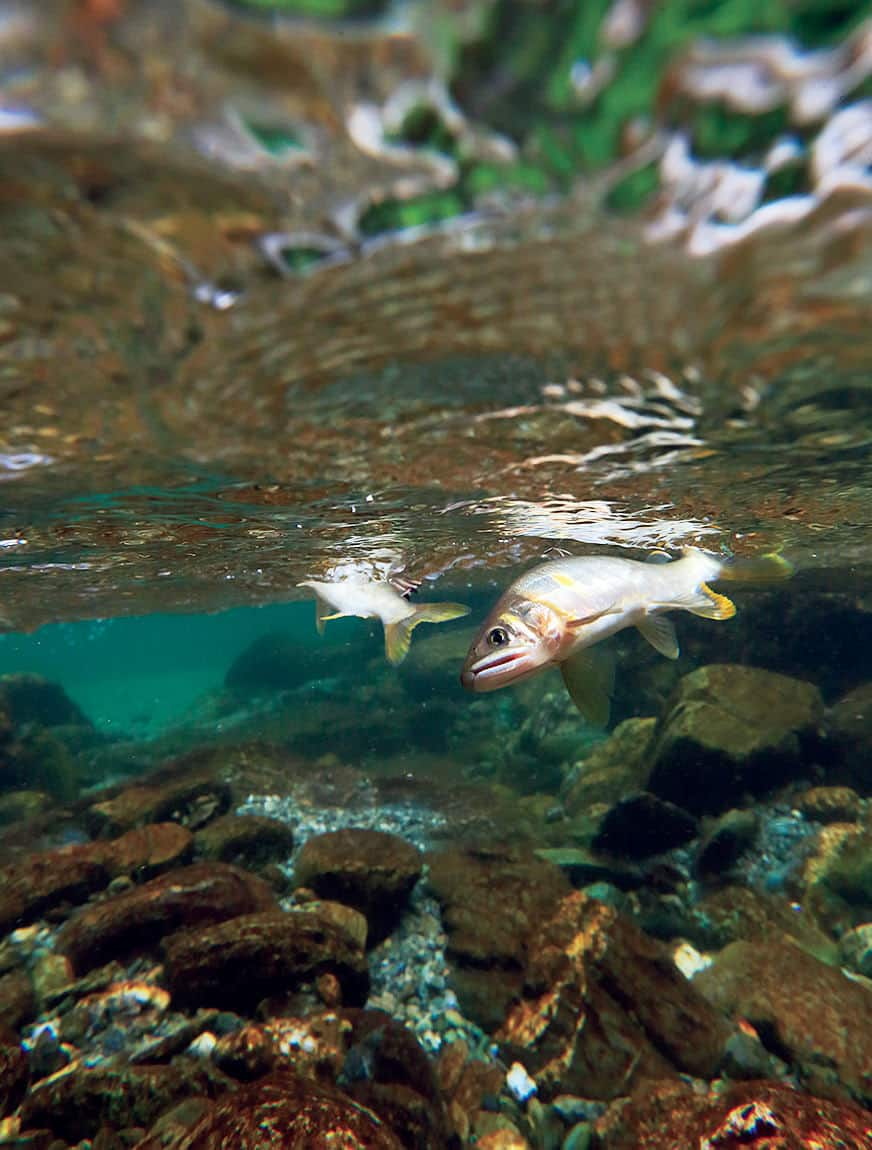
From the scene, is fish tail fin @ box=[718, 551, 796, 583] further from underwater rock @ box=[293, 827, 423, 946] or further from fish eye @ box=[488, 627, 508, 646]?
underwater rock @ box=[293, 827, 423, 946]

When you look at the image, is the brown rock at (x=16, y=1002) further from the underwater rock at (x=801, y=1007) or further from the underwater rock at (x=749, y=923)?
the underwater rock at (x=749, y=923)

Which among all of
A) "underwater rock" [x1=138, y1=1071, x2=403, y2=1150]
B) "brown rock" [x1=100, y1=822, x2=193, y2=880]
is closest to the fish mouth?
"underwater rock" [x1=138, y1=1071, x2=403, y2=1150]

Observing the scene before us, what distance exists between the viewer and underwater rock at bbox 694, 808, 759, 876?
1030cm

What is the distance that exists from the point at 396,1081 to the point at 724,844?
7.30 metres

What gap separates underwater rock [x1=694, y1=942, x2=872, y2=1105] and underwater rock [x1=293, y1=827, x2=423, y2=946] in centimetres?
406

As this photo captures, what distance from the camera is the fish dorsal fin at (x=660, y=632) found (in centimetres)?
577

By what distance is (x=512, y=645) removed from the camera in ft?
13.6

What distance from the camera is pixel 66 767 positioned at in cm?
2025

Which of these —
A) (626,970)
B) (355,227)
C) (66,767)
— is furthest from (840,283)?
(66,767)

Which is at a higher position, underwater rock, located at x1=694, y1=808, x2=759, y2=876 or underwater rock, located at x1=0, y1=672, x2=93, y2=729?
underwater rock, located at x1=694, y1=808, x2=759, y2=876

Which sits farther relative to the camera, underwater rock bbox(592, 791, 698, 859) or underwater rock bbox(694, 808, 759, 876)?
underwater rock bbox(592, 791, 698, 859)

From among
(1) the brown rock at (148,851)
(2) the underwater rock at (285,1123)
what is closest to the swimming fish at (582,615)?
(2) the underwater rock at (285,1123)

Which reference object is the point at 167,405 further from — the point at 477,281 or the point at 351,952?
the point at 351,952

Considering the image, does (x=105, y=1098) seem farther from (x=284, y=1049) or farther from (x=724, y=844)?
(x=724, y=844)
